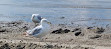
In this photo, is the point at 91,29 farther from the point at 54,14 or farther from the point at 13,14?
the point at 13,14

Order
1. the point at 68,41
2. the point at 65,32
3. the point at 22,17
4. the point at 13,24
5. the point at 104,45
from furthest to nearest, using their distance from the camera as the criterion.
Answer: the point at 22,17 < the point at 13,24 < the point at 65,32 < the point at 68,41 < the point at 104,45

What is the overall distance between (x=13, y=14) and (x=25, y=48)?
365 inches

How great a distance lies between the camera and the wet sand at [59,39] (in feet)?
28.2

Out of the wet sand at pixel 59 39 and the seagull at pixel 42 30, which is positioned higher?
the seagull at pixel 42 30

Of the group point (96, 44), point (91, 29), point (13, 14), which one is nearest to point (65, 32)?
point (91, 29)

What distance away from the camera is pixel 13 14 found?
1733cm

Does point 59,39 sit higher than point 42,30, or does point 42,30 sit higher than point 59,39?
point 42,30

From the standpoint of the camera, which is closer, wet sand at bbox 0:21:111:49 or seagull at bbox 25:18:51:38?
wet sand at bbox 0:21:111:49

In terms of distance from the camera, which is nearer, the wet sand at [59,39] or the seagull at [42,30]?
the wet sand at [59,39]

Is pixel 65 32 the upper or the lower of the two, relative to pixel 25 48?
lower

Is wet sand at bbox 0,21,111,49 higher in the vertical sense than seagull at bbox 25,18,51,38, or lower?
lower

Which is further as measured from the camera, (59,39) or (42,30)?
(59,39)

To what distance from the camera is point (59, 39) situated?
10414 mm

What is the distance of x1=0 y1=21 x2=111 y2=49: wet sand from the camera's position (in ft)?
28.2
